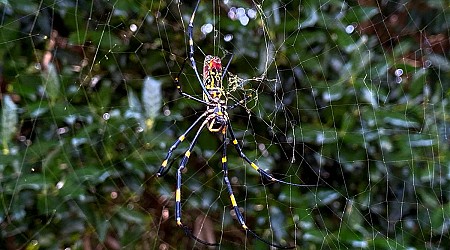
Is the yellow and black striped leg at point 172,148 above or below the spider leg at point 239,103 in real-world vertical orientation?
below

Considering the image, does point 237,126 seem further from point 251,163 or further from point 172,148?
point 172,148

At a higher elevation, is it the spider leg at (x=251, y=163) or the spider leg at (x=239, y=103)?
the spider leg at (x=239, y=103)

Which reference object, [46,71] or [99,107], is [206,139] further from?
[46,71]

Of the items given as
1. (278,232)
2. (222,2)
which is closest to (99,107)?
(222,2)

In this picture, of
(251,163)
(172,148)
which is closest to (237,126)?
(251,163)

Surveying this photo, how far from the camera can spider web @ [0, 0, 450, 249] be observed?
1.18 m

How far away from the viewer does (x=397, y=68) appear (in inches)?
52.4

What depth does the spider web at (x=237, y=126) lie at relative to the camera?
46.6 inches

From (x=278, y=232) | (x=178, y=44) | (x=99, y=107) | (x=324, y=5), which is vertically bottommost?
(x=278, y=232)

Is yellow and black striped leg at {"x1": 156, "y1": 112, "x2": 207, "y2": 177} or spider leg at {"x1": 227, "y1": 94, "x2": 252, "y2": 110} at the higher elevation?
spider leg at {"x1": 227, "y1": 94, "x2": 252, "y2": 110}

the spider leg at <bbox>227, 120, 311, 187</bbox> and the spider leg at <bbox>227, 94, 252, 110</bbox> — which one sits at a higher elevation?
the spider leg at <bbox>227, 94, 252, 110</bbox>

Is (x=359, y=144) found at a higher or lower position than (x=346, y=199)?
higher

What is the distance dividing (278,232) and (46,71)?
26.6 inches

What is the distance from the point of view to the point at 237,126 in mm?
1289
